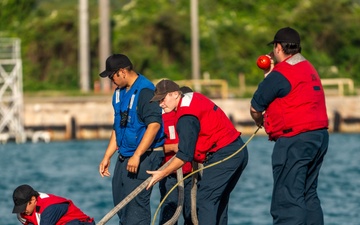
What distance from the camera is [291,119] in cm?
1013

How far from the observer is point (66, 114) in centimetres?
4488

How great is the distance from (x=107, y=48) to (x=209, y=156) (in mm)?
39256

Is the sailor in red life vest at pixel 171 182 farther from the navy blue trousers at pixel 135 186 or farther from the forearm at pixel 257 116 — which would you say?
the forearm at pixel 257 116

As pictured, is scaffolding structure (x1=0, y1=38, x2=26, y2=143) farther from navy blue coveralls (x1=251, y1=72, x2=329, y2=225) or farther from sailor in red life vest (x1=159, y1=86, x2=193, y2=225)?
navy blue coveralls (x1=251, y1=72, x2=329, y2=225)

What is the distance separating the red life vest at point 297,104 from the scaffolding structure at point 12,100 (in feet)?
112

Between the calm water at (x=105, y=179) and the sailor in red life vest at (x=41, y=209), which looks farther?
the calm water at (x=105, y=179)

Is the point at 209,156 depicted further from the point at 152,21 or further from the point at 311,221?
the point at 152,21

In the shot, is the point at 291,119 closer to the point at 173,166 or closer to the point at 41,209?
the point at 173,166

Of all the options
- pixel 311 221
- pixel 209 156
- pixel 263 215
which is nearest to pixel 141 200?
pixel 209 156

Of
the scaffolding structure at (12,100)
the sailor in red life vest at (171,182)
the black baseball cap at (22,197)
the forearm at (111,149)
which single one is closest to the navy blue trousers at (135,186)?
the forearm at (111,149)

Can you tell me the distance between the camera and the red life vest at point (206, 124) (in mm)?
10453

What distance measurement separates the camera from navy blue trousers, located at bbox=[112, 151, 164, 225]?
36.6ft

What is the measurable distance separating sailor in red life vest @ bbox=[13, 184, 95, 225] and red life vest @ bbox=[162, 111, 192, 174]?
1.24 m

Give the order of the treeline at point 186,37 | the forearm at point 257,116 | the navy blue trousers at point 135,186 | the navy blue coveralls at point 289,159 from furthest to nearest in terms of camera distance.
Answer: the treeline at point 186,37, the navy blue trousers at point 135,186, the forearm at point 257,116, the navy blue coveralls at point 289,159
